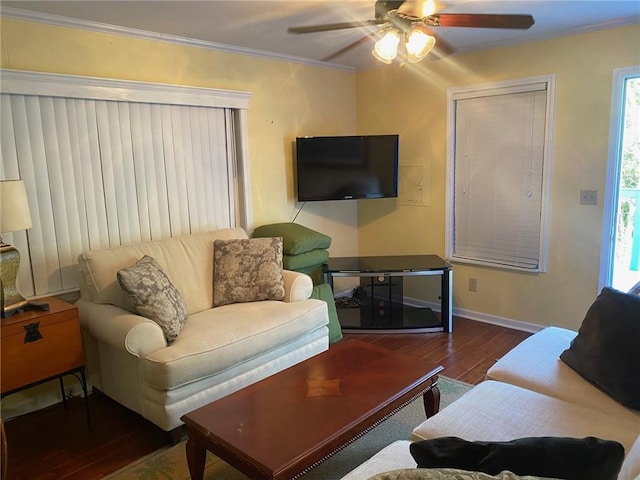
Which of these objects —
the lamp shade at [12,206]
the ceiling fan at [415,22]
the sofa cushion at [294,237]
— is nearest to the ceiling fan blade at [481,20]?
the ceiling fan at [415,22]

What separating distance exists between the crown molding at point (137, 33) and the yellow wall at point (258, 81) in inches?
1.1

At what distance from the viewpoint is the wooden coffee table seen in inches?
67.8

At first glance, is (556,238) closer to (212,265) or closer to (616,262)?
(616,262)

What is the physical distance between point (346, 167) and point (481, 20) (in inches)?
86.3

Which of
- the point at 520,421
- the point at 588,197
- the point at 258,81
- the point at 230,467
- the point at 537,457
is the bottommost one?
the point at 230,467

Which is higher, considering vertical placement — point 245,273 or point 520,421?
point 245,273

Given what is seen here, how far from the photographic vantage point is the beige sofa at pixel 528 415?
165 centimetres

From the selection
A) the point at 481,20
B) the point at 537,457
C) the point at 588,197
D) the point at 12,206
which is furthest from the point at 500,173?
the point at 12,206

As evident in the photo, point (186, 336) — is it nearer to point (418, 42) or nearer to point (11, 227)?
point (11, 227)

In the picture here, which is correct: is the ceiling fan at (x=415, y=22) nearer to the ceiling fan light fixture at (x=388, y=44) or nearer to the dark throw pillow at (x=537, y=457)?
the ceiling fan light fixture at (x=388, y=44)

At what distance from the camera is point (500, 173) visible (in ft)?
13.1

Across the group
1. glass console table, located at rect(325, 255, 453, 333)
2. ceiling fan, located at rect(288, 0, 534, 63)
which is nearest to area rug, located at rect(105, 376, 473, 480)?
glass console table, located at rect(325, 255, 453, 333)

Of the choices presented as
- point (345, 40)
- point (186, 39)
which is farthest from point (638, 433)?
point (186, 39)

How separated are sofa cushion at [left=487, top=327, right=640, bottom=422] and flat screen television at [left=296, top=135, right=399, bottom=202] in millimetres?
2214
